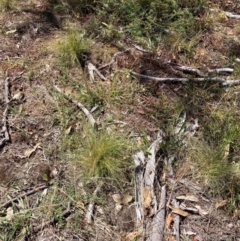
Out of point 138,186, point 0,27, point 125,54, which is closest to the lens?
point 138,186

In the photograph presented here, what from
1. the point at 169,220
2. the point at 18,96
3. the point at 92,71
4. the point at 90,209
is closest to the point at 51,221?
the point at 90,209

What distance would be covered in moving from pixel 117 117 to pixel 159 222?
1.03m

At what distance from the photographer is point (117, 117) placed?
3236 mm

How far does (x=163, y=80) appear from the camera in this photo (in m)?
3.57

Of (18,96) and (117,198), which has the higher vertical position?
(18,96)

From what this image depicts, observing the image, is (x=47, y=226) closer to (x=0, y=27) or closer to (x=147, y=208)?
(x=147, y=208)

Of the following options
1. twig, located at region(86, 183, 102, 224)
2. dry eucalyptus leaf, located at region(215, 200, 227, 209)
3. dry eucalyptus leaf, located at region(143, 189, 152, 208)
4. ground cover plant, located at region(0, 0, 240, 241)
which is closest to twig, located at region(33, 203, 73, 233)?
ground cover plant, located at region(0, 0, 240, 241)

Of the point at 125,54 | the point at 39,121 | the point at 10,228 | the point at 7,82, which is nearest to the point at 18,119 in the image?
the point at 39,121

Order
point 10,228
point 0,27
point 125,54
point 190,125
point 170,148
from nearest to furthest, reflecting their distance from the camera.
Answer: point 10,228, point 170,148, point 190,125, point 125,54, point 0,27

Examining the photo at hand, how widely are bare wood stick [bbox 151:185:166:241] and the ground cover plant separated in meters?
0.03

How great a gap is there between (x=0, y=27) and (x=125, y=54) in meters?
1.45

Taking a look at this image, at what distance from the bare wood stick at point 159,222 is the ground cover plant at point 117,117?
1.2 inches

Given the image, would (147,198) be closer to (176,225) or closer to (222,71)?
(176,225)

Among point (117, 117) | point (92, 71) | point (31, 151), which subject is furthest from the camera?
point (92, 71)
